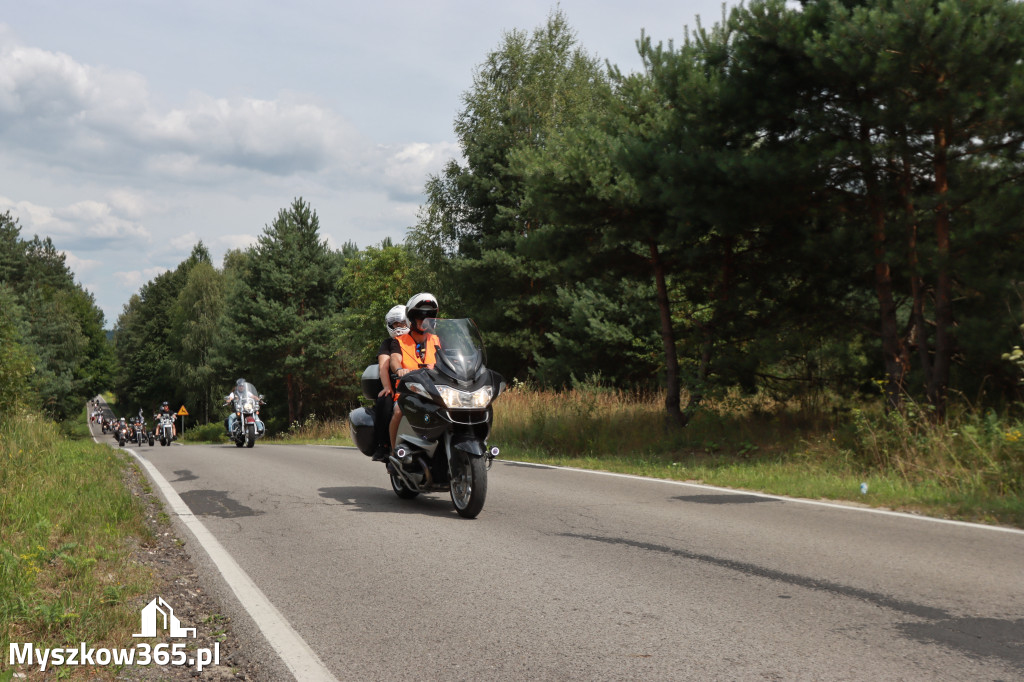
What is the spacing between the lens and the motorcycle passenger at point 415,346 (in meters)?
8.10

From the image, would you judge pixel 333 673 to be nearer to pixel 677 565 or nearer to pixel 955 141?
pixel 677 565

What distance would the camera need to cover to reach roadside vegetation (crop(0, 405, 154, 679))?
429 cm

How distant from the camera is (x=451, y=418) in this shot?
24.4 ft

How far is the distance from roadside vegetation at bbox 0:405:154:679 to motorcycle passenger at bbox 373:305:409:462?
2391 mm

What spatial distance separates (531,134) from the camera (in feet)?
119

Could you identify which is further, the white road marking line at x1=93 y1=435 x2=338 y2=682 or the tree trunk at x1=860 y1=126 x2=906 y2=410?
the tree trunk at x1=860 y1=126 x2=906 y2=410

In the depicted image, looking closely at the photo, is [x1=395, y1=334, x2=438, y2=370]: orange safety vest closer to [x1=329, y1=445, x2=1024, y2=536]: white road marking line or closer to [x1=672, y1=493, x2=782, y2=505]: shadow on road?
[x1=672, y1=493, x2=782, y2=505]: shadow on road

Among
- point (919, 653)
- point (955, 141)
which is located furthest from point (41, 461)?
point (955, 141)

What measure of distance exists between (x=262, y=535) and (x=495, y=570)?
102 inches

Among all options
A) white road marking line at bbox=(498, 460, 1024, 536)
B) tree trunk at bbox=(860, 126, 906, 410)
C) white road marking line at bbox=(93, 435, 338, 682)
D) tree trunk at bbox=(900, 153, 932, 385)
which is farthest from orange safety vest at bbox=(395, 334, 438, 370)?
tree trunk at bbox=(860, 126, 906, 410)

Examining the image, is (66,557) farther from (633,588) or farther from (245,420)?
(245,420)

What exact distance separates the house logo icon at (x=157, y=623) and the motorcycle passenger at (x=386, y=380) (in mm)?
3877

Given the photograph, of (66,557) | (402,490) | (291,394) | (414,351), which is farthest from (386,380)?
(291,394)

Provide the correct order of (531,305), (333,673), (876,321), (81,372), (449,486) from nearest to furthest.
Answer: (333,673) < (449,486) < (876,321) < (531,305) < (81,372)
